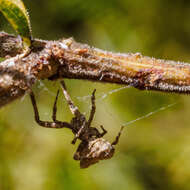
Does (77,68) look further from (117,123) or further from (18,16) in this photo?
(117,123)

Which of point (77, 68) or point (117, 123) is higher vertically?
point (77, 68)

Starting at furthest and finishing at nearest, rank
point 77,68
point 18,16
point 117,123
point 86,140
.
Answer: point 117,123, point 86,140, point 77,68, point 18,16

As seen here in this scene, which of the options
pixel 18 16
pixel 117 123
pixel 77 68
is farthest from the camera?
pixel 117 123

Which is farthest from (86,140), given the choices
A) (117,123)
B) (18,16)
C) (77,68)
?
(18,16)

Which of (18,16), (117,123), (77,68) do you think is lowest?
(117,123)

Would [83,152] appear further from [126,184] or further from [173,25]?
[173,25]

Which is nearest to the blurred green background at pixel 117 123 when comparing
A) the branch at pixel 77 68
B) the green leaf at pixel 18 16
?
the branch at pixel 77 68

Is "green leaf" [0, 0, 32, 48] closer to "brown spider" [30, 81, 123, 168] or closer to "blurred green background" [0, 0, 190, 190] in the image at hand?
"brown spider" [30, 81, 123, 168]
